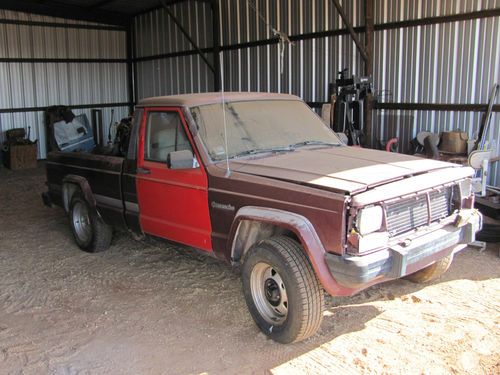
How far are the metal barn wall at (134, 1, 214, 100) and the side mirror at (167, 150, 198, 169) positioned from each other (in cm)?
1055

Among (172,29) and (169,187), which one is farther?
(172,29)

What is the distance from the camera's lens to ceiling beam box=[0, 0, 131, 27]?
14.4 m

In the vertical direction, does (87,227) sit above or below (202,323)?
above

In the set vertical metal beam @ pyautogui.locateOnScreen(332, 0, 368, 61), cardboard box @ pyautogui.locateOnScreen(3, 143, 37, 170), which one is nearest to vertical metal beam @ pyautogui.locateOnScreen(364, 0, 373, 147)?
vertical metal beam @ pyautogui.locateOnScreen(332, 0, 368, 61)

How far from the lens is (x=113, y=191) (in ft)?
17.7

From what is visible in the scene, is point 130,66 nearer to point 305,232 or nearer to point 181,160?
point 181,160

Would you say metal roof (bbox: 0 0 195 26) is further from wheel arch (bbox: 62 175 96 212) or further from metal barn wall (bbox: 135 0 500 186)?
wheel arch (bbox: 62 175 96 212)

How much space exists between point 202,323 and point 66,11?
13.9 metres

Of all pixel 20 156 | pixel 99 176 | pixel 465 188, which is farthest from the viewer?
pixel 20 156

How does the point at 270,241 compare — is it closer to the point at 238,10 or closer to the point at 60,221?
the point at 60,221

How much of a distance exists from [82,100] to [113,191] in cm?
1236

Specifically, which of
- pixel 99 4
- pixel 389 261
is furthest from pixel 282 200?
pixel 99 4

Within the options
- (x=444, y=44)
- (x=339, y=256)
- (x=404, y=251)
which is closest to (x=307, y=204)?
(x=339, y=256)

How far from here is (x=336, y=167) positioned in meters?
3.88
